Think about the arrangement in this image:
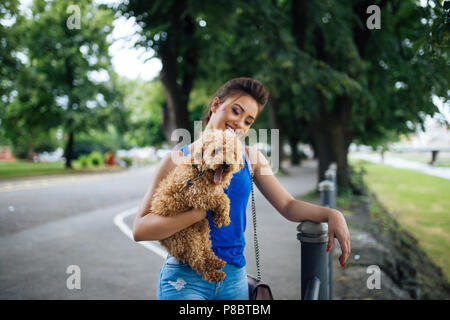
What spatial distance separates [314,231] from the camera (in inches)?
70.2

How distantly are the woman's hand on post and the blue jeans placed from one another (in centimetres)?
54

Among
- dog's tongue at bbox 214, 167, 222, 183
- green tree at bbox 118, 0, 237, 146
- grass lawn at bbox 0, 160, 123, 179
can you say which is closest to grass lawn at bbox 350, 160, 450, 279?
dog's tongue at bbox 214, 167, 222, 183

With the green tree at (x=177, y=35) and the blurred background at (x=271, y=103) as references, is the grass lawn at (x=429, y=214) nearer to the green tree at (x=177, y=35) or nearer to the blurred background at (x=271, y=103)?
the blurred background at (x=271, y=103)

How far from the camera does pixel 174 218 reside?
1.51 metres

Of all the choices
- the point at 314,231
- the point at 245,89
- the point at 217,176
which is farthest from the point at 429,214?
the point at 217,176

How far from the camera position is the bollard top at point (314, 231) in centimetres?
177

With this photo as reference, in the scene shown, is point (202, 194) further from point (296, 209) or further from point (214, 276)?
point (296, 209)

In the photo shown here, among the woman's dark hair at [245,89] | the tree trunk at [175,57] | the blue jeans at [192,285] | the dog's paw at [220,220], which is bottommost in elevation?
the blue jeans at [192,285]

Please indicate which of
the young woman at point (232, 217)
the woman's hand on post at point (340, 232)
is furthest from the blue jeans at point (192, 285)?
the woman's hand on post at point (340, 232)

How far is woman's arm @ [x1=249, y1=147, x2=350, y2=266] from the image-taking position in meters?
1.67

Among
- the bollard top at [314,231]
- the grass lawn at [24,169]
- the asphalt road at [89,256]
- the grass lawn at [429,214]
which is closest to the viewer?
the bollard top at [314,231]

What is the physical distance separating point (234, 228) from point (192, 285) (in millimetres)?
355

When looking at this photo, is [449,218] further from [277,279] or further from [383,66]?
[277,279]

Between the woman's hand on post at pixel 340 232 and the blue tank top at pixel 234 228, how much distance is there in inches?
18.3
